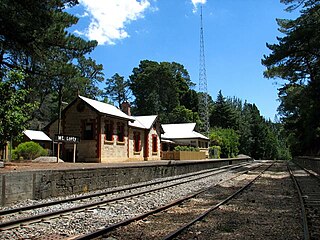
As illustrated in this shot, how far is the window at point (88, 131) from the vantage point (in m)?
30.3

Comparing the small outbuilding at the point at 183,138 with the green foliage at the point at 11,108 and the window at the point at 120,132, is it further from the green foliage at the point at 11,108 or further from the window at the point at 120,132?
the green foliage at the point at 11,108

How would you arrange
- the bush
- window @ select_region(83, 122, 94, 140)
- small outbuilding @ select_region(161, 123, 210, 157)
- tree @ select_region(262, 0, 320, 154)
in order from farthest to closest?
1. small outbuilding @ select_region(161, 123, 210, 157)
2. the bush
3. window @ select_region(83, 122, 94, 140)
4. tree @ select_region(262, 0, 320, 154)

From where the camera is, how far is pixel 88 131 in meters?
30.6

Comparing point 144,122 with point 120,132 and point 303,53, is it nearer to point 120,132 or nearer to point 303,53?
point 120,132

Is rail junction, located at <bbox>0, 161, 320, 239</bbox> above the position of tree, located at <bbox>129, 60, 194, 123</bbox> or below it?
below

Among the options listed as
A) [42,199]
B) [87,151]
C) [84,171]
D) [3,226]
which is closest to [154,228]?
[3,226]

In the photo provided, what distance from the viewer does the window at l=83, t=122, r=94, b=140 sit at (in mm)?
30348

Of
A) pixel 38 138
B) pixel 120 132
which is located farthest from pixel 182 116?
pixel 120 132

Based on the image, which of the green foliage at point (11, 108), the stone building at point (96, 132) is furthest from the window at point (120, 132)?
the green foliage at point (11, 108)

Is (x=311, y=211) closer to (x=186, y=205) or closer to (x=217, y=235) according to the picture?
(x=186, y=205)

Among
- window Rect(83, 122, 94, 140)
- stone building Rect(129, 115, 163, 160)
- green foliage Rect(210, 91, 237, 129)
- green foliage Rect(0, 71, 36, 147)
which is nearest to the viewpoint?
green foliage Rect(0, 71, 36, 147)

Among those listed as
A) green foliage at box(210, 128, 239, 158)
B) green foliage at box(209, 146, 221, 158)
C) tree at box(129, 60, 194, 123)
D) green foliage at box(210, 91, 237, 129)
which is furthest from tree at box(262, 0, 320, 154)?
green foliage at box(210, 91, 237, 129)

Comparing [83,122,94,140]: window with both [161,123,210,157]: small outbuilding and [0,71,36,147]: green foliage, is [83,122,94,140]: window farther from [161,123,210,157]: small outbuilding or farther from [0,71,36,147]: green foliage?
[161,123,210,157]: small outbuilding

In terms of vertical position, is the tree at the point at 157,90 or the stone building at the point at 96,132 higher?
the tree at the point at 157,90
